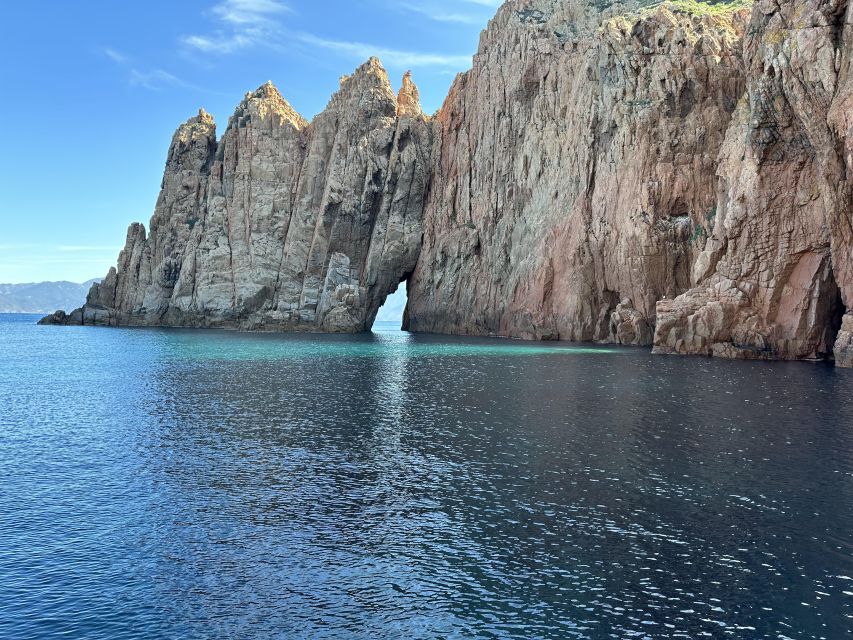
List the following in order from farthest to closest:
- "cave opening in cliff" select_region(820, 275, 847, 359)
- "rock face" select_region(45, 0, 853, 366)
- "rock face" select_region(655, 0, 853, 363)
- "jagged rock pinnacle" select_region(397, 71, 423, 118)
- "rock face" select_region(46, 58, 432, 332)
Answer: "jagged rock pinnacle" select_region(397, 71, 423, 118) < "rock face" select_region(46, 58, 432, 332) < "cave opening in cliff" select_region(820, 275, 847, 359) < "rock face" select_region(45, 0, 853, 366) < "rock face" select_region(655, 0, 853, 363)

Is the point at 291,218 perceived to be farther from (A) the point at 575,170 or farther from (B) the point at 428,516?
(B) the point at 428,516

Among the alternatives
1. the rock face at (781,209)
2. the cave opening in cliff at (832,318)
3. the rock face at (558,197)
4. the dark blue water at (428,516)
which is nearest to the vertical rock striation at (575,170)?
the rock face at (558,197)

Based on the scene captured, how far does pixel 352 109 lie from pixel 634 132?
5835cm

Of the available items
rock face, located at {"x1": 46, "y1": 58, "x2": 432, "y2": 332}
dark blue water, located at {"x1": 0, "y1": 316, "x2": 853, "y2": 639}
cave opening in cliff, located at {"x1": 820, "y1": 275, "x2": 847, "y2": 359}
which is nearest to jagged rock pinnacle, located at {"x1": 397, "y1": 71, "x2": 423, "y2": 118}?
rock face, located at {"x1": 46, "y1": 58, "x2": 432, "y2": 332}

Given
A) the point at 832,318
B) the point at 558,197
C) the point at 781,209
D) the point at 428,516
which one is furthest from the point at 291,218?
the point at 428,516

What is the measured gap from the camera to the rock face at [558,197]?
5528 cm

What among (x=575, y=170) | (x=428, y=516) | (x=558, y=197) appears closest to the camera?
(x=428, y=516)

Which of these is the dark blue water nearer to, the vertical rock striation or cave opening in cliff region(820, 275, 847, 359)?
cave opening in cliff region(820, 275, 847, 359)

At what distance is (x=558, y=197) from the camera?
8975 cm

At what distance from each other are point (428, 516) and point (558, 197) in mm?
77787

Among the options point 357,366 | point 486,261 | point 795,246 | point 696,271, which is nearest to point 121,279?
point 486,261

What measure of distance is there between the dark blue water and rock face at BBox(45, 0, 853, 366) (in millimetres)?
23597

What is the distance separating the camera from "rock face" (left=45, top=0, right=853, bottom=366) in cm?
5528

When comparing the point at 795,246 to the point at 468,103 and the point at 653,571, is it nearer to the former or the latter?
the point at 653,571
